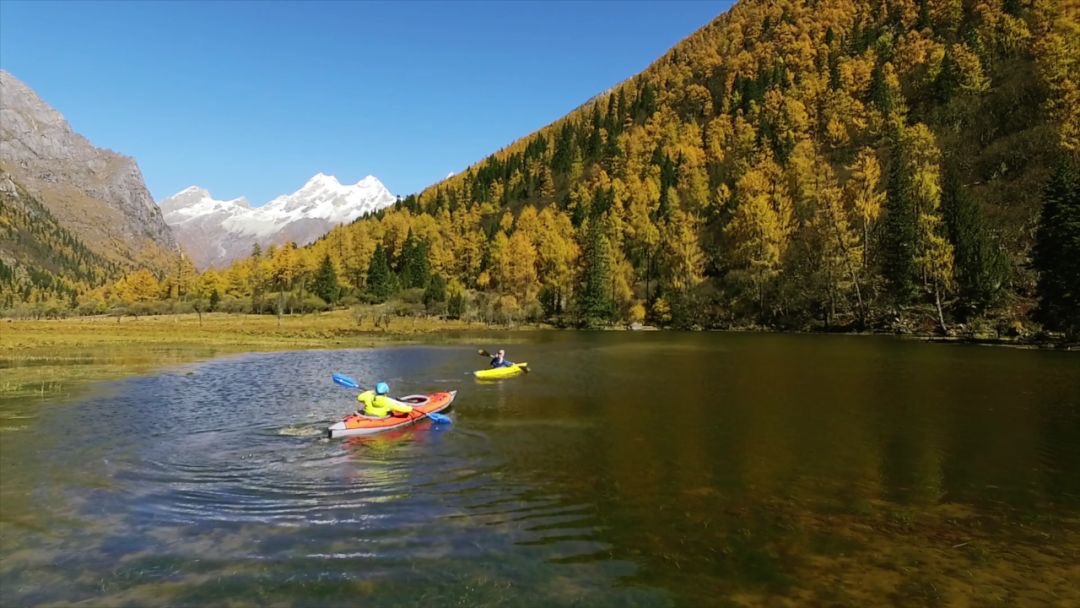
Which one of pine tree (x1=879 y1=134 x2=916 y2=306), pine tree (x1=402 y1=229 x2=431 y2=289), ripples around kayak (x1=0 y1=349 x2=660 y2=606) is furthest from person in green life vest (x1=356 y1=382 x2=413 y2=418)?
pine tree (x1=402 y1=229 x2=431 y2=289)

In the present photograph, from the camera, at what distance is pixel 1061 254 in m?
58.3

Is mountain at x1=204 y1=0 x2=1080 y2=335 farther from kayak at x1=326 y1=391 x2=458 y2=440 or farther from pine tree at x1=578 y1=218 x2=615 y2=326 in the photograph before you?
kayak at x1=326 y1=391 x2=458 y2=440

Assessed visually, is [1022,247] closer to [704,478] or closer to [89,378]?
[704,478]

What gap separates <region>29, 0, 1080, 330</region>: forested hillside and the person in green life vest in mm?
64895

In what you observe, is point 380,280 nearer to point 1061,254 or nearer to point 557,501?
point 1061,254

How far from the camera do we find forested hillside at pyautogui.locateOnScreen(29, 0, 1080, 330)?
275ft

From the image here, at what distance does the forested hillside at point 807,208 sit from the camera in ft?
275

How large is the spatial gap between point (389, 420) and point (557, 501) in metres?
11.4

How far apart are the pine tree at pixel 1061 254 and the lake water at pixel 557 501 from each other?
30.2 meters

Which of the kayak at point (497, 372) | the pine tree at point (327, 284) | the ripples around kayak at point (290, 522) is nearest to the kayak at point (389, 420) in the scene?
the ripples around kayak at point (290, 522)

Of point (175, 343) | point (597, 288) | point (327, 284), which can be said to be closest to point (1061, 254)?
point (597, 288)

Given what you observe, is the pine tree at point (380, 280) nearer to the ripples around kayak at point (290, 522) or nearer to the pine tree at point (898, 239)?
the pine tree at point (898, 239)

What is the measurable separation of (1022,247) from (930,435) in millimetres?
73893

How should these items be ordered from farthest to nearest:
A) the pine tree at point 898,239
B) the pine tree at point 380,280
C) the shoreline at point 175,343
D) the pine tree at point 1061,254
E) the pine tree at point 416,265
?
the pine tree at point 416,265 → the pine tree at point 380,280 → the pine tree at point 898,239 → the pine tree at point 1061,254 → the shoreline at point 175,343
